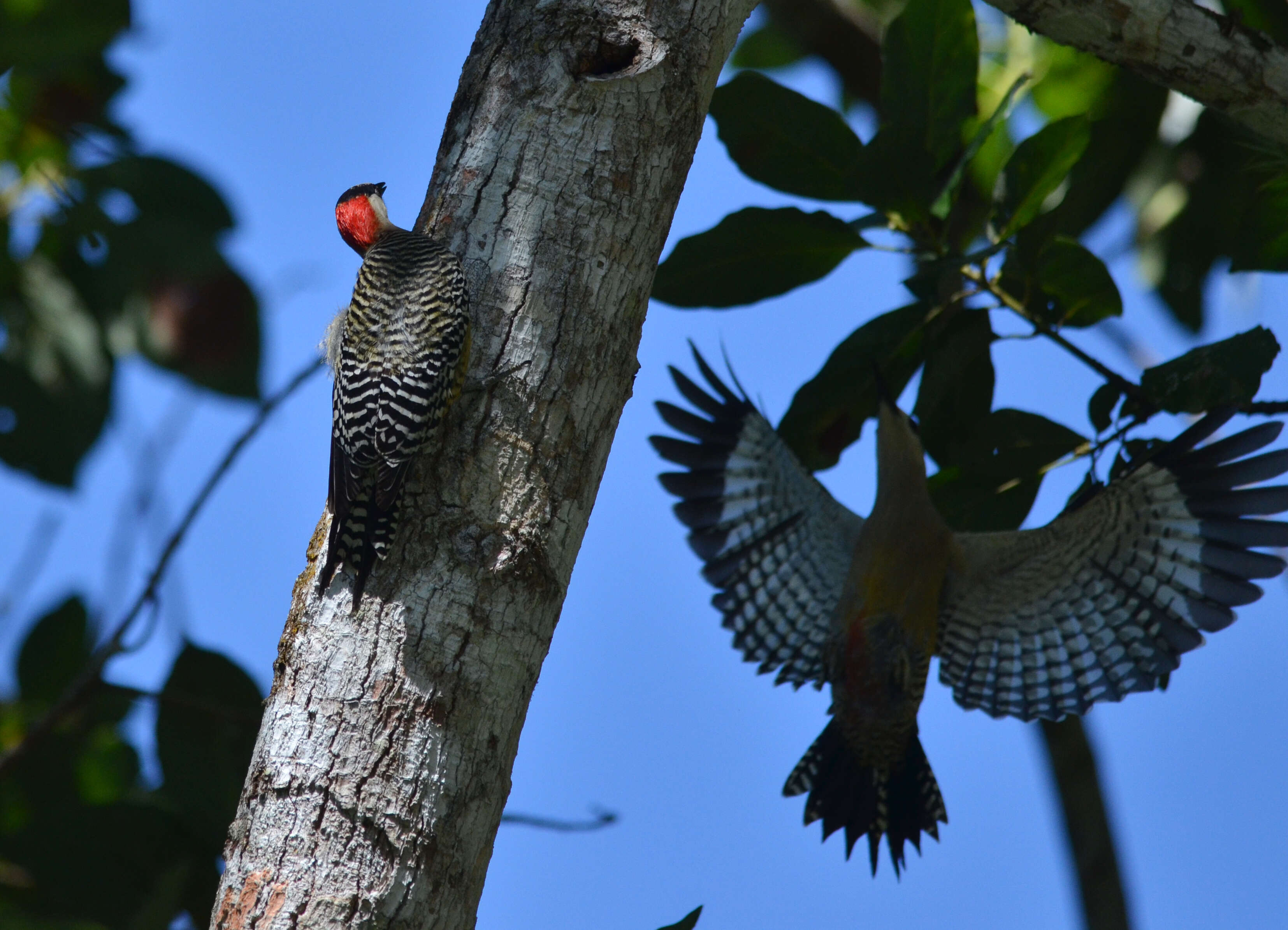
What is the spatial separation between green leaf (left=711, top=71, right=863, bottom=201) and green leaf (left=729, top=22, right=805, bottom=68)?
2.55 meters

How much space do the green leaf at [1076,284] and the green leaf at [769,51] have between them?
9.09 ft

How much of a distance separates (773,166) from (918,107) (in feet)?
1.39

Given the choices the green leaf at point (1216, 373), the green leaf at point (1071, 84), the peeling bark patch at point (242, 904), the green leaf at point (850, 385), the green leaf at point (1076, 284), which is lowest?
the peeling bark patch at point (242, 904)

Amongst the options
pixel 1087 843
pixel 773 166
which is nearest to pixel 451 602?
pixel 773 166

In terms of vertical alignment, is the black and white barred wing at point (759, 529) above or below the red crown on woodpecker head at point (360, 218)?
below

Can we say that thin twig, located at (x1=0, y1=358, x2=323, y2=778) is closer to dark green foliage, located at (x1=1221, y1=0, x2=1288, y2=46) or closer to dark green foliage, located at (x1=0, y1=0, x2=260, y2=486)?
dark green foliage, located at (x1=0, y1=0, x2=260, y2=486)

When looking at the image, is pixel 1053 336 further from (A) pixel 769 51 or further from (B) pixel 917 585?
(A) pixel 769 51

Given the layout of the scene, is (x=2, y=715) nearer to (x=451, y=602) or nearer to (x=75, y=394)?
(x=75, y=394)

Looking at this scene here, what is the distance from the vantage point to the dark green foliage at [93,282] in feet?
8.41

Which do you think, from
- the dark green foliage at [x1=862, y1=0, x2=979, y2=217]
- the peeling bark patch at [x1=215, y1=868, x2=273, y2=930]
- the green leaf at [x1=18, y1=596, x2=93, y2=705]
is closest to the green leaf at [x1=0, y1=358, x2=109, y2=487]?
the green leaf at [x1=18, y1=596, x2=93, y2=705]

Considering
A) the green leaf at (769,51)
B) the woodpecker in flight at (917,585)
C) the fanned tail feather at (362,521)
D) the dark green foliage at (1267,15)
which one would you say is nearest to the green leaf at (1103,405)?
the woodpecker in flight at (917,585)

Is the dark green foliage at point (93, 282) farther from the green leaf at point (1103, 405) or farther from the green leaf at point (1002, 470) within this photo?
the green leaf at point (1103, 405)

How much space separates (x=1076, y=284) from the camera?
310cm

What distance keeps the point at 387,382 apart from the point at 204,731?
1.23 metres
